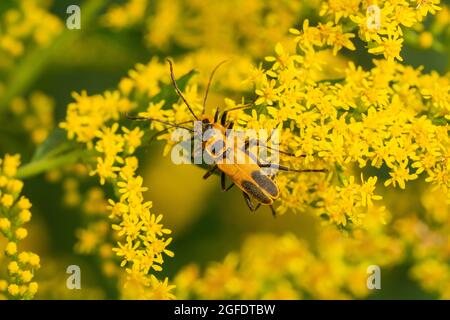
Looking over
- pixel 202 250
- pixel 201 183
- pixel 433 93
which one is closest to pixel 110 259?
pixel 202 250

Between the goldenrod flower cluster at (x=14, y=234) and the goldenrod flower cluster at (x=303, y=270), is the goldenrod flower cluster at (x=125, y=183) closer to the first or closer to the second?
the goldenrod flower cluster at (x=14, y=234)

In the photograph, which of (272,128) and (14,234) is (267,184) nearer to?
(272,128)

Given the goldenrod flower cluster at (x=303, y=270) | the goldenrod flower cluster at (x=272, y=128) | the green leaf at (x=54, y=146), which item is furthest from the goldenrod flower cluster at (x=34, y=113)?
the goldenrod flower cluster at (x=303, y=270)

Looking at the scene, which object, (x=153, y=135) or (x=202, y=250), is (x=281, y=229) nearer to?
(x=202, y=250)

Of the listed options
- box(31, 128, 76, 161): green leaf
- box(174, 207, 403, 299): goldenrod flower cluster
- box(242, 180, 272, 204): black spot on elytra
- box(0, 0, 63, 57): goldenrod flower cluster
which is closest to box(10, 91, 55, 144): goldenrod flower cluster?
box(0, 0, 63, 57): goldenrod flower cluster

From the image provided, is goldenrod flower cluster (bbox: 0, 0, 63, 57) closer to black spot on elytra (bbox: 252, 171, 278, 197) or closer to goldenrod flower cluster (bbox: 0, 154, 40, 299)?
goldenrod flower cluster (bbox: 0, 154, 40, 299)

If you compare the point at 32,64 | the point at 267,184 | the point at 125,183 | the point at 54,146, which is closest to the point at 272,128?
the point at 267,184
